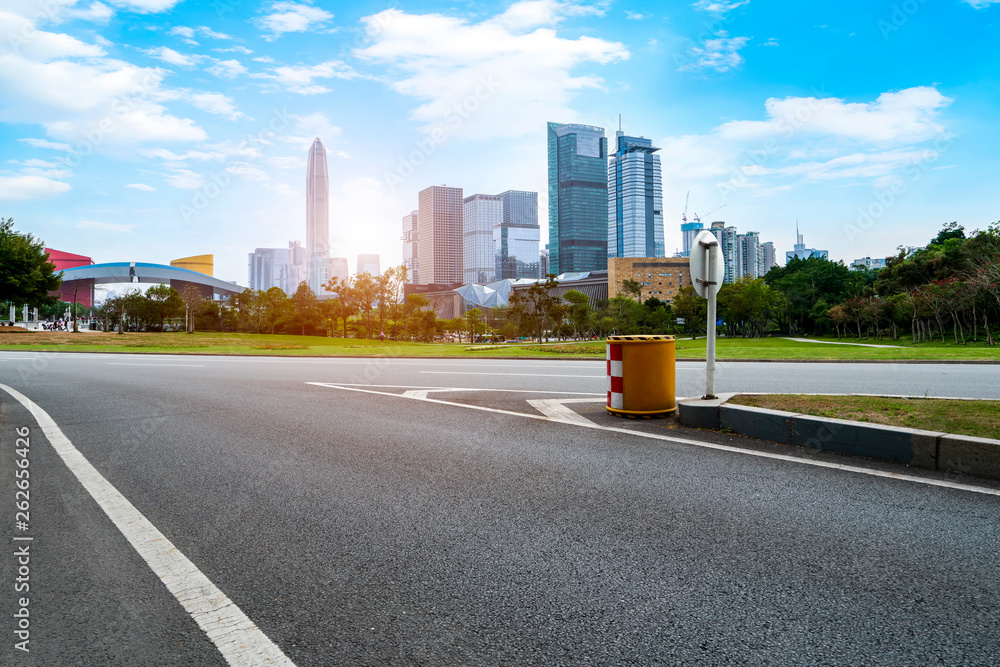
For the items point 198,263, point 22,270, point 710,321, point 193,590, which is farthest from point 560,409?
point 198,263

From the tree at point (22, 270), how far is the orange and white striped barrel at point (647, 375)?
4936 centimetres

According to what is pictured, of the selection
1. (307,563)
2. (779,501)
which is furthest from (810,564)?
(307,563)

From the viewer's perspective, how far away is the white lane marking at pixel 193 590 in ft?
7.27

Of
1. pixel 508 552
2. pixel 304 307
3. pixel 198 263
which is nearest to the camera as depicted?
pixel 508 552

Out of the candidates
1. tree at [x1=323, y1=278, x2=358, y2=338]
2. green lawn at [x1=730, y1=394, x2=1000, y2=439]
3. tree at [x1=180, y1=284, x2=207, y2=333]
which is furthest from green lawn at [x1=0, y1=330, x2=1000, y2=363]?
tree at [x1=180, y1=284, x2=207, y2=333]

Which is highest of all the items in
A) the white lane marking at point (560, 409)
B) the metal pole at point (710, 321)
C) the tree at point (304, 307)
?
the tree at point (304, 307)

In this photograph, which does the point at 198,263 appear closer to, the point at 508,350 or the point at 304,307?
the point at 304,307

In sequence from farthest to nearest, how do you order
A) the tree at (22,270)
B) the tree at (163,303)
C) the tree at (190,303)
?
1. the tree at (163,303)
2. the tree at (190,303)
3. the tree at (22,270)

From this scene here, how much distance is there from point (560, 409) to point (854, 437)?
11.7ft

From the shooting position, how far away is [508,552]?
3123mm

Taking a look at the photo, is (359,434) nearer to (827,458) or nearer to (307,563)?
(307,563)

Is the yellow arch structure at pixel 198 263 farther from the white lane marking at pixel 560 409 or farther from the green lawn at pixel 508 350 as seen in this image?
the white lane marking at pixel 560 409

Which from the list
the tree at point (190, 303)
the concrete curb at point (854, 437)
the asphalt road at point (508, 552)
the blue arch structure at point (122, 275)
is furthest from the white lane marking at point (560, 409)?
the blue arch structure at point (122, 275)

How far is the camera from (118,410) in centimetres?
860
